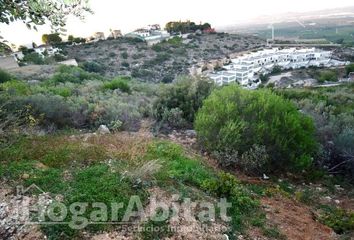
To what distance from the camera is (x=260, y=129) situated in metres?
6.59

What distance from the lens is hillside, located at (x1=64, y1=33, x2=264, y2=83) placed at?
34.0m

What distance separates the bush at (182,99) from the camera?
8735 mm

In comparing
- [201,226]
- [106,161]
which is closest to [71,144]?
[106,161]

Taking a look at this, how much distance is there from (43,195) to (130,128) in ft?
13.2

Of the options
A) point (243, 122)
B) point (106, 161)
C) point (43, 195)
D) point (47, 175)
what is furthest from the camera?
point (243, 122)

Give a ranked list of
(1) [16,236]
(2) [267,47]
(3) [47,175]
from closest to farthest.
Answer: (1) [16,236] → (3) [47,175] → (2) [267,47]

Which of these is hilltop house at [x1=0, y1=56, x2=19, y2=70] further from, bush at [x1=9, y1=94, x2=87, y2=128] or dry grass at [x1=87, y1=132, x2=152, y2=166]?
dry grass at [x1=87, y1=132, x2=152, y2=166]

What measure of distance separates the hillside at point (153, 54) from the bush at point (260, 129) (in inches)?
924

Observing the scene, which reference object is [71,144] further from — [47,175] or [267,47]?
[267,47]

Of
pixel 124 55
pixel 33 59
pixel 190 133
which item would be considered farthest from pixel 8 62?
pixel 190 133

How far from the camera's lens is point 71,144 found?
214 inches

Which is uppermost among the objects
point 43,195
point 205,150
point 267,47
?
point 43,195

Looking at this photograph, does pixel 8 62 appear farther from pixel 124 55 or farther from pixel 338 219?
pixel 338 219

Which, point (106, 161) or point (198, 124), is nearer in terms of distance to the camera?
point (106, 161)
